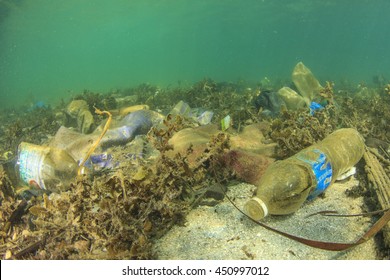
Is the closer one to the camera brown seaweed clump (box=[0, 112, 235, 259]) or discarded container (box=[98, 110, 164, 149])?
brown seaweed clump (box=[0, 112, 235, 259])

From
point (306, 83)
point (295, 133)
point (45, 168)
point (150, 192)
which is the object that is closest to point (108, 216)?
point (150, 192)

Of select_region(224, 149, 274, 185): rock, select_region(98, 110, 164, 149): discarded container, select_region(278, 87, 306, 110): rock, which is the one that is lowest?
select_region(278, 87, 306, 110): rock

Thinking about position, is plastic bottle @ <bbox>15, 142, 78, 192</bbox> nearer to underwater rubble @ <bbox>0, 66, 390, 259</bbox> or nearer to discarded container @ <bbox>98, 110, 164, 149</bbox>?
underwater rubble @ <bbox>0, 66, 390, 259</bbox>

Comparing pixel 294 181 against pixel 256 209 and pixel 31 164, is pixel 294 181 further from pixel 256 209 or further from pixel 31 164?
pixel 31 164

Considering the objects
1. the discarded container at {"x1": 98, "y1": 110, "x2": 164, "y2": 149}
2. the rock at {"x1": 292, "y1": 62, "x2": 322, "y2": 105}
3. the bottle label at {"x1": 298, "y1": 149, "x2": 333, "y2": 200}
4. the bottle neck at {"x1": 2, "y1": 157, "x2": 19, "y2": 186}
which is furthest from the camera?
the rock at {"x1": 292, "y1": 62, "x2": 322, "y2": 105}

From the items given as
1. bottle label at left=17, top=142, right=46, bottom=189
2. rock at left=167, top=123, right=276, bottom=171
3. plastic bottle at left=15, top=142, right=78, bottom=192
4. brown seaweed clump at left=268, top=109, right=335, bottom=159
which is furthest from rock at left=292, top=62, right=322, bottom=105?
bottle label at left=17, top=142, right=46, bottom=189

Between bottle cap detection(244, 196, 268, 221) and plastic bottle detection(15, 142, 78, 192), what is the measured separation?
2.55 metres

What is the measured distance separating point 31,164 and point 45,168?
243 mm

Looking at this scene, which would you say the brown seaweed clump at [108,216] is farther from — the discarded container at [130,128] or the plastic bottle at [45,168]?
the discarded container at [130,128]

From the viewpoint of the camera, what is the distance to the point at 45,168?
3.79 m

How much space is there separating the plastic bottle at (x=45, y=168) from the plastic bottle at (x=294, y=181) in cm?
261

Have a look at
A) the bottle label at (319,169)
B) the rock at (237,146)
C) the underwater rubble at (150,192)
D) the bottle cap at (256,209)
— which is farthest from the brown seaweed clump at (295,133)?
the bottle cap at (256,209)

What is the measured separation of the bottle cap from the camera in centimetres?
271
